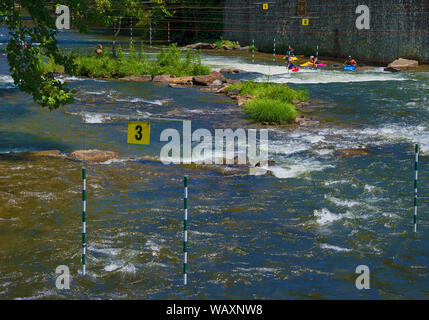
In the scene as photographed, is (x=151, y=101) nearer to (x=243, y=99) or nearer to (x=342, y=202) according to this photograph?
(x=243, y=99)

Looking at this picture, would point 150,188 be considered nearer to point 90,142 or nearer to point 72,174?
point 72,174

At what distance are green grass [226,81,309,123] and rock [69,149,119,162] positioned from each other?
22.1 feet

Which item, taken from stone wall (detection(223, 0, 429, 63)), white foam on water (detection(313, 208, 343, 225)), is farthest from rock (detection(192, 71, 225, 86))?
white foam on water (detection(313, 208, 343, 225))

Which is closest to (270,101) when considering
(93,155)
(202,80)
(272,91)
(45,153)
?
(272,91)

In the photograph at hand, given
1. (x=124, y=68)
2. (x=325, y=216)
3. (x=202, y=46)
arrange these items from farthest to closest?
(x=202, y=46), (x=124, y=68), (x=325, y=216)

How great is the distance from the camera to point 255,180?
1511 centimetres

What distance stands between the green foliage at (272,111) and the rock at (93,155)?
6.63 meters

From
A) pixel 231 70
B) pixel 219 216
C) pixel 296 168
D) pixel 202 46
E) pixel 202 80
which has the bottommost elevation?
pixel 219 216

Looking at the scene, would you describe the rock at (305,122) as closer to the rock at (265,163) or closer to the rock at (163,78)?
the rock at (265,163)

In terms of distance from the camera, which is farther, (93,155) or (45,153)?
(45,153)

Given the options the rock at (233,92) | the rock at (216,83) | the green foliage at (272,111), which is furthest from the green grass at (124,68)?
the green foliage at (272,111)

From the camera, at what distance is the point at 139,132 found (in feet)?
39.4

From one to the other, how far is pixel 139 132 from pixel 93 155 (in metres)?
5.01
